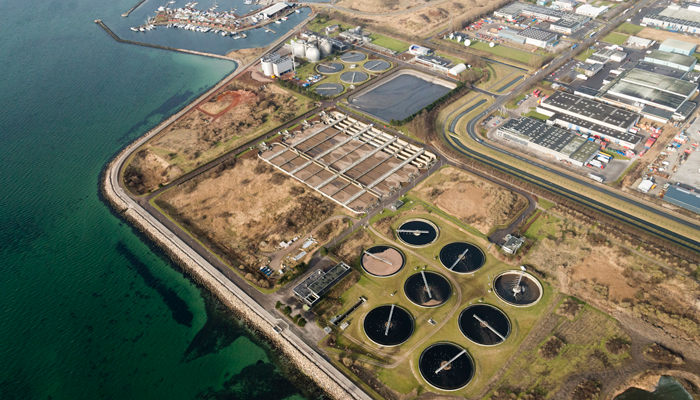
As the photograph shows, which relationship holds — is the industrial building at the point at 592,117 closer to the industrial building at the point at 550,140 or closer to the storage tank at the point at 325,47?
the industrial building at the point at 550,140

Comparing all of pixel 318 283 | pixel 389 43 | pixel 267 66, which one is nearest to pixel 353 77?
pixel 267 66

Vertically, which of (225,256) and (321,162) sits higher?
(225,256)

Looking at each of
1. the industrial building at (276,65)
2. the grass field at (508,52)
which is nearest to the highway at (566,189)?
the grass field at (508,52)

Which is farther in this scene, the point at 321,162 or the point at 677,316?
the point at 321,162

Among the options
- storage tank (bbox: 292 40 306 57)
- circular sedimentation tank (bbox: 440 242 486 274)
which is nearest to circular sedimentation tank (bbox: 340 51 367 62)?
storage tank (bbox: 292 40 306 57)

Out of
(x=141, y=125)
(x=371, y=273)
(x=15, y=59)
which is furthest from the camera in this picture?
(x=15, y=59)

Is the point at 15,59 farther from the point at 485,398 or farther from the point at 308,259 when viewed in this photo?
the point at 485,398

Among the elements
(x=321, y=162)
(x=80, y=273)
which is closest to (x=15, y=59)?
(x=80, y=273)
